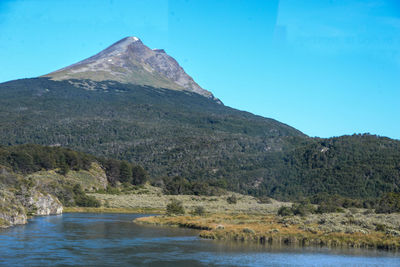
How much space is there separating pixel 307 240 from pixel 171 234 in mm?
17304

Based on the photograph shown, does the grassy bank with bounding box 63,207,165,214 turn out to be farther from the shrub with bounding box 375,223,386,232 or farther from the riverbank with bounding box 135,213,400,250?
the shrub with bounding box 375,223,386,232

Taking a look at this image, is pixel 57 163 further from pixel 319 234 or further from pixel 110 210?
pixel 319 234

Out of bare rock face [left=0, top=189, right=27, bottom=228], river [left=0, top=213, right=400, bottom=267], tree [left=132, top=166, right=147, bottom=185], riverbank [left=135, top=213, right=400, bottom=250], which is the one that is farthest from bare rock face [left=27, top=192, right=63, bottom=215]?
tree [left=132, top=166, right=147, bottom=185]

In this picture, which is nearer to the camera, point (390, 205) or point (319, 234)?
point (319, 234)

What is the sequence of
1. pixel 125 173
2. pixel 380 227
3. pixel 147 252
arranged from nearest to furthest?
pixel 147 252 → pixel 380 227 → pixel 125 173

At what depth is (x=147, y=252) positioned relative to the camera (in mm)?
48438

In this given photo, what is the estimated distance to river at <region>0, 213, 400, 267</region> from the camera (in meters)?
43.2

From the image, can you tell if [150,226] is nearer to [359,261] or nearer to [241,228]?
[241,228]

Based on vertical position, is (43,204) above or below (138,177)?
below

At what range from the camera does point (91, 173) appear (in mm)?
145625

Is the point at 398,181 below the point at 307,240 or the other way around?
the other way around

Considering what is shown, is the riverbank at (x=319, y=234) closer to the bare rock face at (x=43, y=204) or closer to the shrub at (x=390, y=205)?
the shrub at (x=390, y=205)

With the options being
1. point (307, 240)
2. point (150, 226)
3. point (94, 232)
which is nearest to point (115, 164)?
point (150, 226)

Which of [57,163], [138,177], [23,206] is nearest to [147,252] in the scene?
[23,206]
